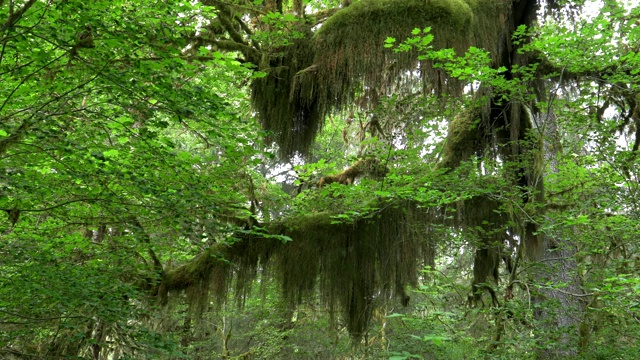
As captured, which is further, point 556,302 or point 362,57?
point 362,57

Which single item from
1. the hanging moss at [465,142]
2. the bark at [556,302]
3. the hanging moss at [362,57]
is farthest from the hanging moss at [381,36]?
the hanging moss at [465,142]

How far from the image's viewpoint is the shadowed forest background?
393 centimetres

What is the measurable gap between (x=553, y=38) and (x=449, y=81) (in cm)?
114

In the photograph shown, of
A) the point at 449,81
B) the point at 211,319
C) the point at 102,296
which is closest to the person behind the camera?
the point at 102,296

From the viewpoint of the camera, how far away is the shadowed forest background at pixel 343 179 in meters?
3.93

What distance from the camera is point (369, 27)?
5254 millimetres

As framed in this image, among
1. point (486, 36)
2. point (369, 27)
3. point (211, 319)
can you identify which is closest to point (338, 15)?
point (369, 27)

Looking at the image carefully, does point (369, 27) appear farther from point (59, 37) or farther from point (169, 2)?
point (59, 37)

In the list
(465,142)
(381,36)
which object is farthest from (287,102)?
(465,142)

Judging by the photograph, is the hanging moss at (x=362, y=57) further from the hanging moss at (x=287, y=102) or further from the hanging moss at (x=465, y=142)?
the hanging moss at (x=465, y=142)

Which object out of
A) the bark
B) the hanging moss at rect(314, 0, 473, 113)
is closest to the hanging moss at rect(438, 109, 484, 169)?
the bark

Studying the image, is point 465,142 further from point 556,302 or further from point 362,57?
point 556,302

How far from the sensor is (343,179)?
7258 mm

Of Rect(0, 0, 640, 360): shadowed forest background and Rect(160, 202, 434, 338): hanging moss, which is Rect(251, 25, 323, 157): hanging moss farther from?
Rect(160, 202, 434, 338): hanging moss
